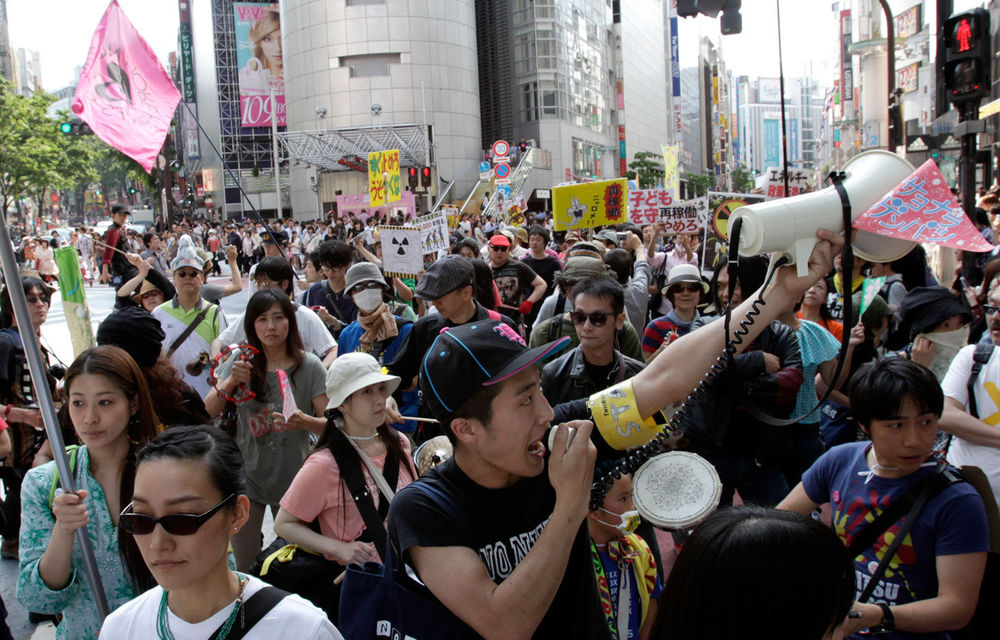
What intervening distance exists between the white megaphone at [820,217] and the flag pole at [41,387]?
215cm

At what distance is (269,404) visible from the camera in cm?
449

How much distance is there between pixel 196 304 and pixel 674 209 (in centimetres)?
683

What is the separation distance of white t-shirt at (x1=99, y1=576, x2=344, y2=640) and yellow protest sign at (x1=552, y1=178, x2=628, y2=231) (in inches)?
389

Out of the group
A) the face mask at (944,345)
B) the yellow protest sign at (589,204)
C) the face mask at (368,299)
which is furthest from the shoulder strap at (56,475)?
the yellow protest sign at (589,204)

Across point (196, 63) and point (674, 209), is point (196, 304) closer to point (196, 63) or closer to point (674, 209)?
point (674, 209)

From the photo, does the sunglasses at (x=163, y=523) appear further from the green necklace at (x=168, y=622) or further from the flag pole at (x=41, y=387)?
the flag pole at (x=41, y=387)

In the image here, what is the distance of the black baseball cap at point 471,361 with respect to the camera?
6.27 feet

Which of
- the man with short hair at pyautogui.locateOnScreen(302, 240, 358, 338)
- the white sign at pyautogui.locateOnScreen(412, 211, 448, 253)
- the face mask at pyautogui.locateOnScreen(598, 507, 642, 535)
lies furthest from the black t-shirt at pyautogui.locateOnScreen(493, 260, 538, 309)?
the face mask at pyautogui.locateOnScreen(598, 507, 642, 535)

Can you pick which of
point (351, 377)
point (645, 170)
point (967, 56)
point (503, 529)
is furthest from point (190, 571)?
point (645, 170)

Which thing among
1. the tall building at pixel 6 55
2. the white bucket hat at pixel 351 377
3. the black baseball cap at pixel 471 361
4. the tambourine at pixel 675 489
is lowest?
the tambourine at pixel 675 489

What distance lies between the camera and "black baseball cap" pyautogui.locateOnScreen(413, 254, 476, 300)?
5.06 metres

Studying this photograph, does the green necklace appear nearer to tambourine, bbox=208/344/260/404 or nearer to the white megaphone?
the white megaphone

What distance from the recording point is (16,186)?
133ft

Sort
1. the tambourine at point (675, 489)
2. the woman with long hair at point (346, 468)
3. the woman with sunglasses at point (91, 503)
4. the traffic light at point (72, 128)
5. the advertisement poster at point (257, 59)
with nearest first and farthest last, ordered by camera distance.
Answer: the tambourine at point (675, 489) < the woman with sunglasses at point (91, 503) < the woman with long hair at point (346, 468) < the traffic light at point (72, 128) < the advertisement poster at point (257, 59)
